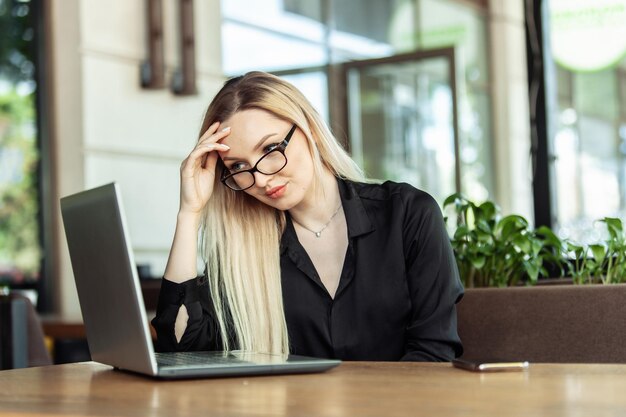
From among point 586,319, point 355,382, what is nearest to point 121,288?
point 355,382

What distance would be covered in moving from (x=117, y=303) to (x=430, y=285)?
0.79 metres

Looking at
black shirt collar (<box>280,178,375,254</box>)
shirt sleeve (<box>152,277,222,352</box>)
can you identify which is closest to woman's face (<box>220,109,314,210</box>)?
black shirt collar (<box>280,178,375,254</box>)

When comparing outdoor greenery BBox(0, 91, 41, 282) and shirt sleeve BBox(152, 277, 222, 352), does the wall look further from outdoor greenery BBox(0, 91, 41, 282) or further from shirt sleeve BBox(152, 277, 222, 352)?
shirt sleeve BBox(152, 277, 222, 352)

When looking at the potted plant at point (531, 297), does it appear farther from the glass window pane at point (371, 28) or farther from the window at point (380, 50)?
the glass window pane at point (371, 28)

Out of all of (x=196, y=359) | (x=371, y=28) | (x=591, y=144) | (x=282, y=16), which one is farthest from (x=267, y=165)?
(x=591, y=144)

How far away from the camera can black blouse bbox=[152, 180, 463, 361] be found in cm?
214

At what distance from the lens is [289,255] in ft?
7.55

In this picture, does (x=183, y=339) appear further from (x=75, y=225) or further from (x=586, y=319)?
(x=586, y=319)

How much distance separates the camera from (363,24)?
8.95m

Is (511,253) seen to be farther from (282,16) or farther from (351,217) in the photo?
(282,16)

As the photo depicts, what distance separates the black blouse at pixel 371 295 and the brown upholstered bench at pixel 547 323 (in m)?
0.21

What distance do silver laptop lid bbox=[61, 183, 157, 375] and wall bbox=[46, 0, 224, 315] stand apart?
147 inches

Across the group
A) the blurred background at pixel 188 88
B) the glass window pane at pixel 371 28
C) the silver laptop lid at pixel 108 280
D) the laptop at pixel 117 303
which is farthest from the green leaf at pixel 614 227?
the glass window pane at pixel 371 28

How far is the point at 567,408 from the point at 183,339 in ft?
3.88
